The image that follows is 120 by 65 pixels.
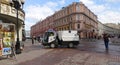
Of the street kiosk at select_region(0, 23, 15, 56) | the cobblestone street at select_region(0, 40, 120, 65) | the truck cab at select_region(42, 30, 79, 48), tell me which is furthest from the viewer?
the truck cab at select_region(42, 30, 79, 48)

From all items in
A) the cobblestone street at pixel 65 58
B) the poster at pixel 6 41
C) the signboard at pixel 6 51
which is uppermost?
the poster at pixel 6 41

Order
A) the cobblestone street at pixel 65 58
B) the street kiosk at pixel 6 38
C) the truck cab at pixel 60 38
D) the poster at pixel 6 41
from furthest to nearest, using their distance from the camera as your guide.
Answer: the truck cab at pixel 60 38 → the poster at pixel 6 41 → the street kiosk at pixel 6 38 → the cobblestone street at pixel 65 58

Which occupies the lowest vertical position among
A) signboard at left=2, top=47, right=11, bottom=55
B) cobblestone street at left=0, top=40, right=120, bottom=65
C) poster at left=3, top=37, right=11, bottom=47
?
cobblestone street at left=0, top=40, right=120, bottom=65

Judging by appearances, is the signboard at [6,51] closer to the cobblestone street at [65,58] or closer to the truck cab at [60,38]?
the cobblestone street at [65,58]

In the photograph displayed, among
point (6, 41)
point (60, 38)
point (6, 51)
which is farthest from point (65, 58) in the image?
point (60, 38)

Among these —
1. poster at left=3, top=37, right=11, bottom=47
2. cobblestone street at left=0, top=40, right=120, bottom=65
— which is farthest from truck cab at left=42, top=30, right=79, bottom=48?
poster at left=3, top=37, right=11, bottom=47

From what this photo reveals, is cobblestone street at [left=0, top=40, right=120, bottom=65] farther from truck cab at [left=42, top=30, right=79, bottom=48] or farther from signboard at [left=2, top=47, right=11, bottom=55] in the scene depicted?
truck cab at [left=42, top=30, right=79, bottom=48]

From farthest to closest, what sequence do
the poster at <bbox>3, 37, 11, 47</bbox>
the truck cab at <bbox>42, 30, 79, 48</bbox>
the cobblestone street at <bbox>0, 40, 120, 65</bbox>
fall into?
the truck cab at <bbox>42, 30, 79, 48</bbox> < the poster at <bbox>3, 37, 11, 47</bbox> < the cobblestone street at <bbox>0, 40, 120, 65</bbox>

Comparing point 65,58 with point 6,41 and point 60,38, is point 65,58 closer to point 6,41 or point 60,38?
point 6,41

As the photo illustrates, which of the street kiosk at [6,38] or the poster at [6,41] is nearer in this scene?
the street kiosk at [6,38]

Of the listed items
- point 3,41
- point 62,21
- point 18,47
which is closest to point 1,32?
point 3,41

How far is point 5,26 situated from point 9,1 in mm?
11633

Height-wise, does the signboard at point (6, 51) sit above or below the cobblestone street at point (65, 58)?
above

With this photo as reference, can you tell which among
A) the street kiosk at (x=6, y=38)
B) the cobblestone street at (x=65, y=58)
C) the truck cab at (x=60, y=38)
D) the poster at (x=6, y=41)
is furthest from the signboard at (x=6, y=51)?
the truck cab at (x=60, y=38)
